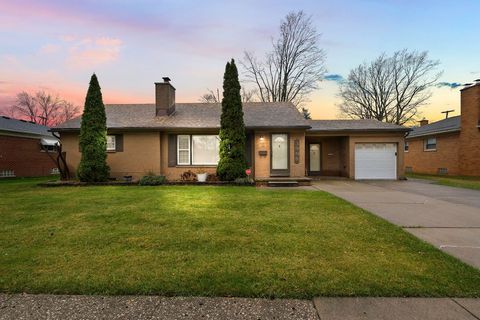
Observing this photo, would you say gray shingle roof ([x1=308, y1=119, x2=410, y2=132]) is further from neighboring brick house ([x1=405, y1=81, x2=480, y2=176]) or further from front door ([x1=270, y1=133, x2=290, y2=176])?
neighboring brick house ([x1=405, y1=81, x2=480, y2=176])

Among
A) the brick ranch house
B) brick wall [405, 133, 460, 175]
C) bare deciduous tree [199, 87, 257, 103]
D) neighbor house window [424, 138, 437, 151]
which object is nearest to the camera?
the brick ranch house

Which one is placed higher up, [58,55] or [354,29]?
[354,29]

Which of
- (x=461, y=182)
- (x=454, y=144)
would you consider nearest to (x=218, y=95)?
(x=454, y=144)

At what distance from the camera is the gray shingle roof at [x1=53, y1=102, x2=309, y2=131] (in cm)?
1369

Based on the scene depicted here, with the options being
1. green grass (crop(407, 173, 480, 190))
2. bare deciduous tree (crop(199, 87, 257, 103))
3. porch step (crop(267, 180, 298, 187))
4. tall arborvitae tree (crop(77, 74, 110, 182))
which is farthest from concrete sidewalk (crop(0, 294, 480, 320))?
bare deciduous tree (crop(199, 87, 257, 103))

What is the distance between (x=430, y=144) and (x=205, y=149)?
738 inches

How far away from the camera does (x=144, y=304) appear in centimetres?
250

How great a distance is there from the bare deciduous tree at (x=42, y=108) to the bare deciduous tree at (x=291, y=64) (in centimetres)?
3103

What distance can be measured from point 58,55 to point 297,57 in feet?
75.4

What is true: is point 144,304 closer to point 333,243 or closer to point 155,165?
point 333,243

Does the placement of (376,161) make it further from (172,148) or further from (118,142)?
(118,142)

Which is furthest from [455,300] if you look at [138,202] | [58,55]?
[58,55]

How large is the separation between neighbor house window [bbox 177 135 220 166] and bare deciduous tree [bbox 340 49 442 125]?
29.0 meters

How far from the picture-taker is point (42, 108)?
3922 centimetres
